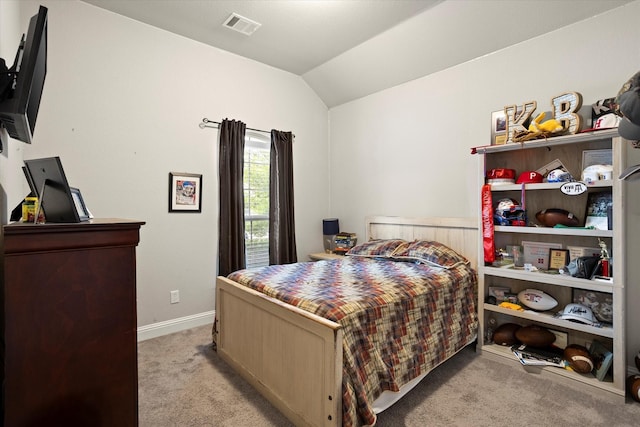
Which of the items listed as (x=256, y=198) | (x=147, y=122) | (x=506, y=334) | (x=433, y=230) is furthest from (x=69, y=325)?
(x=433, y=230)

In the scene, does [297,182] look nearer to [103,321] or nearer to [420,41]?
[420,41]

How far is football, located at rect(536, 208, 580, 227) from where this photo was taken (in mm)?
2365

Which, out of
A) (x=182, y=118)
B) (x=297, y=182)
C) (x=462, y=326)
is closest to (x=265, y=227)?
(x=297, y=182)

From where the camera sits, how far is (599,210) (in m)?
2.26

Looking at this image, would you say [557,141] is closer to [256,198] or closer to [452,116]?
[452,116]

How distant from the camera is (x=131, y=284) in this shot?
1.26 metres

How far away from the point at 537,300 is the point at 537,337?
287mm

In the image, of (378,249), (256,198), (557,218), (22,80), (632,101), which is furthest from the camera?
(256,198)

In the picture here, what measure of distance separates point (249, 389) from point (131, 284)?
128 centimetres

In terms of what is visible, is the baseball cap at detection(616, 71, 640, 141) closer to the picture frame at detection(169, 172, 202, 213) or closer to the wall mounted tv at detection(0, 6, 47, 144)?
the wall mounted tv at detection(0, 6, 47, 144)

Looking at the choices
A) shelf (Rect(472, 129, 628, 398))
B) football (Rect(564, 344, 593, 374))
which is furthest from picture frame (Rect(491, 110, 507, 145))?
→ football (Rect(564, 344, 593, 374))

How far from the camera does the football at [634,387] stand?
199 cm

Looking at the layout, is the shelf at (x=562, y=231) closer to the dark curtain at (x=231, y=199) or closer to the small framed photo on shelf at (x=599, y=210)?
the small framed photo on shelf at (x=599, y=210)

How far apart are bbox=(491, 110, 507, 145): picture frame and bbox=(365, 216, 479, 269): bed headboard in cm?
73
